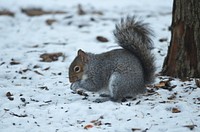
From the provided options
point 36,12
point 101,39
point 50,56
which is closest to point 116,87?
point 50,56

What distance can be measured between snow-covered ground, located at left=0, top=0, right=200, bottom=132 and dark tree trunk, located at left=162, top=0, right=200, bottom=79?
5.8 inches

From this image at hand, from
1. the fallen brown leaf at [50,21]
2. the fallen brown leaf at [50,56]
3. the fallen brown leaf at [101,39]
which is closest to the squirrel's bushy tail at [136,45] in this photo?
the fallen brown leaf at [50,56]

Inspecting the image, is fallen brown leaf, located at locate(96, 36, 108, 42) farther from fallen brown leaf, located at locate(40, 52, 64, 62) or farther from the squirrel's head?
the squirrel's head

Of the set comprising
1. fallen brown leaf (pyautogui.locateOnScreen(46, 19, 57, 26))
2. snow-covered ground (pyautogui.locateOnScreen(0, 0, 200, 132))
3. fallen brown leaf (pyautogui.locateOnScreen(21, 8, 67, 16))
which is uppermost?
fallen brown leaf (pyautogui.locateOnScreen(21, 8, 67, 16))

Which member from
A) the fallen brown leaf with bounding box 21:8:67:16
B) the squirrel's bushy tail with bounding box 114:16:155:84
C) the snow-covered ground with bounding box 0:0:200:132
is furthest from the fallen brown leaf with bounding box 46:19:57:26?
the squirrel's bushy tail with bounding box 114:16:155:84

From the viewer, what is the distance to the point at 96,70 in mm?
3744

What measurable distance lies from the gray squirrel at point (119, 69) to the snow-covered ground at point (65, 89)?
13 cm

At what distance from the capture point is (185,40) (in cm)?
399

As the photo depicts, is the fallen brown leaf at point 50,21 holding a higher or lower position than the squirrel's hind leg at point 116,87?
higher

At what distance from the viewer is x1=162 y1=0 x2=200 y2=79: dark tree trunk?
389 cm

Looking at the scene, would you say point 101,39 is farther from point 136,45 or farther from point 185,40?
point 136,45

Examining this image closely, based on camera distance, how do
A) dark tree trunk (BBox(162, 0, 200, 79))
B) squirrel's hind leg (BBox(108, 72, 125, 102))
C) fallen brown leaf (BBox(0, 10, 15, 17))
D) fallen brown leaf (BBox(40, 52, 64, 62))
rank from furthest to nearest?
fallen brown leaf (BBox(0, 10, 15, 17)) < fallen brown leaf (BBox(40, 52, 64, 62)) < dark tree trunk (BBox(162, 0, 200, 79)) < squirrel's hind leg (BBox(108, 72, 125, 102))

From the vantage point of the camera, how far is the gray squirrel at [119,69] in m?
3.62

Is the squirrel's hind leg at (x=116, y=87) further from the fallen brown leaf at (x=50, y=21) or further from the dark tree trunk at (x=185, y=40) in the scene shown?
the fallen brown leaf at (x=50, y=21)
